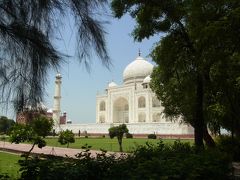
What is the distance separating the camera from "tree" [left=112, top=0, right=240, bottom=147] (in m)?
6.98

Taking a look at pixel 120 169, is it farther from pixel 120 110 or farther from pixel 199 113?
pixel 120 110

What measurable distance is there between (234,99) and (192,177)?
7.82m

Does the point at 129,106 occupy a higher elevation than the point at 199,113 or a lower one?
higher

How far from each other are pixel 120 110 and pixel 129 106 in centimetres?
457

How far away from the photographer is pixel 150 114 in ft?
160

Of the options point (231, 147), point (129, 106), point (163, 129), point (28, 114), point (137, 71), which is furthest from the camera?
point (137, 71)

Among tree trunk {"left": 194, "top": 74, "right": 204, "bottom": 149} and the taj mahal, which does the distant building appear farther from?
the taj mahal

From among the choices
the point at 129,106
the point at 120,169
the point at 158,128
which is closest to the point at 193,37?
the point at 120,169

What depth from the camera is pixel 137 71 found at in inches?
2128

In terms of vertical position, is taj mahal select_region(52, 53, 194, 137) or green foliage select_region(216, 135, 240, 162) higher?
taj mahal select_region(52, 53, 194, 137)

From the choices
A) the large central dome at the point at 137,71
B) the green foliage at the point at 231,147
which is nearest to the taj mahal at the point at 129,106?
the large central dome at the point at 137,71

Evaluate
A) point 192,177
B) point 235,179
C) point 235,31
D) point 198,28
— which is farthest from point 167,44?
point 192,177

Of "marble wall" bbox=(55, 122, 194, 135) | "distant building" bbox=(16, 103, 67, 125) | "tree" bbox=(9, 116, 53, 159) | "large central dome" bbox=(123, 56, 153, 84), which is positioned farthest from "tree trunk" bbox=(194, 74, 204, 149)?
"large central dome" bbox=(123, 56, 153, 84)

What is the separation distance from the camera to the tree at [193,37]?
698cm
